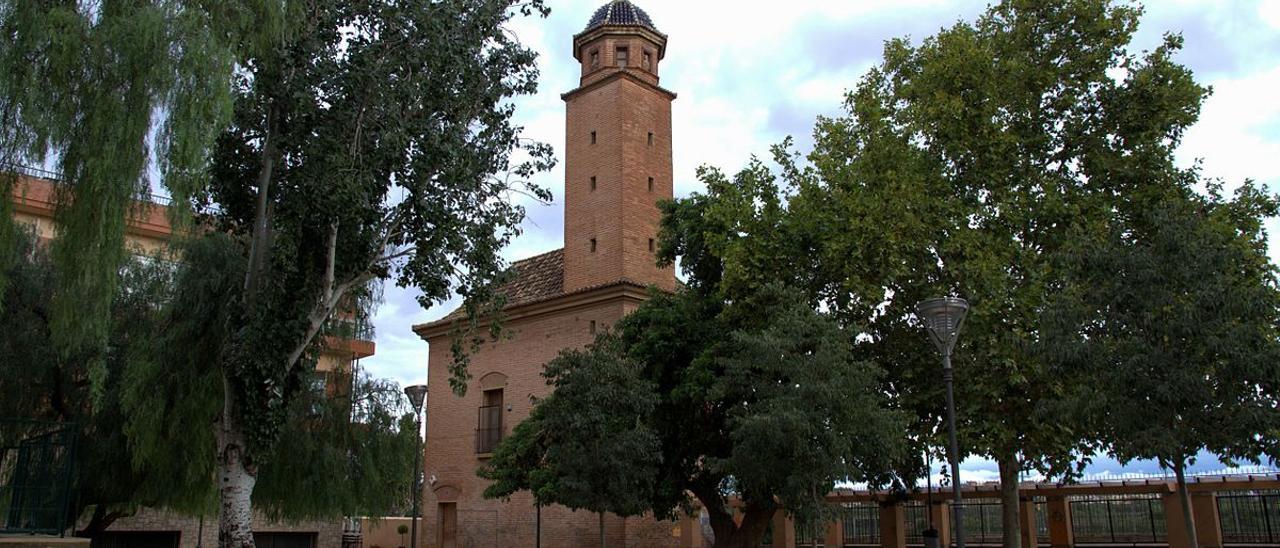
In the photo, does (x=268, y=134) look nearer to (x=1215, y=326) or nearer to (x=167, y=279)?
(x=167, y=279)

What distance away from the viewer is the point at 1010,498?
17609mm

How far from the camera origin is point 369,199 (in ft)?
47.0

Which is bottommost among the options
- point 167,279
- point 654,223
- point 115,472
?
point 115,472

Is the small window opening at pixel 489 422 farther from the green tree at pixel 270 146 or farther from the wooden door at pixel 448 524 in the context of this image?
the green tree at pixel 270 146

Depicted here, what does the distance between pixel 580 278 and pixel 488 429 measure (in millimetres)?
5323

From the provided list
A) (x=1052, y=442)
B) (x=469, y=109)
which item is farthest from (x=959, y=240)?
(x=469, y=109)

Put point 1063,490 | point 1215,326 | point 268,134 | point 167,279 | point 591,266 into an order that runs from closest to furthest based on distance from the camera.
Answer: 1. point 1215,326
2. point 268,134
3. point 167,279
4. point 1063,490
5. point 591,266

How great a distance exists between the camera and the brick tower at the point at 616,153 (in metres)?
26.6

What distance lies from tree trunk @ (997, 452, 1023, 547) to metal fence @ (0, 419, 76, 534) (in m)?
14.3

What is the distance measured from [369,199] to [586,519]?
13.2 meters

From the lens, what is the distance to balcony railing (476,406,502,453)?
27.9 m

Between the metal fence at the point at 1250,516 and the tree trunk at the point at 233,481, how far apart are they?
806 inches

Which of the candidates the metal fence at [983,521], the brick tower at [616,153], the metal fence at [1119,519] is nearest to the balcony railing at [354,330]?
the brick tower at [616,153]

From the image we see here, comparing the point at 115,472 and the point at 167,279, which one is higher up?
the point at 167,279
